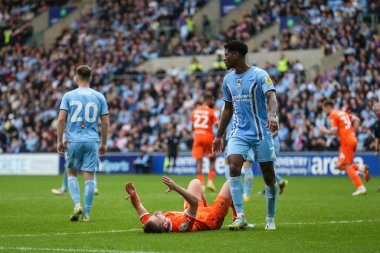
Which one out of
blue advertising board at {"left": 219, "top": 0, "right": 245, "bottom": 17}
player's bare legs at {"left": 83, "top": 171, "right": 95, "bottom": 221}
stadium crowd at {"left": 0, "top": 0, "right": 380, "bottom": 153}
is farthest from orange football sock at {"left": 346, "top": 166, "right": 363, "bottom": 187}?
blue advertising board at {"left": 219, "top": 0, "right": 245, "bottom": 17}

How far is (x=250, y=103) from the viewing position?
11.7 metres

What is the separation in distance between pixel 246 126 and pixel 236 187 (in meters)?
0.90

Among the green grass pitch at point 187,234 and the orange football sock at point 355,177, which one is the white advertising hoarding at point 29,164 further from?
the orange football sock at point 355,177

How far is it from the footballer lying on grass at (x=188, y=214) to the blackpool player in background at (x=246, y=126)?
23cm

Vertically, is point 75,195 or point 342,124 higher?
point 342,124

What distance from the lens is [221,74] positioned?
3866 cm

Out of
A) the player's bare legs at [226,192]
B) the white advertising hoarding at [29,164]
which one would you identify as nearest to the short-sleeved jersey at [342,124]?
the player's bare legs at [226,192]

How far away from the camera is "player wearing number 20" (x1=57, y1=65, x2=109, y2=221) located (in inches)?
547

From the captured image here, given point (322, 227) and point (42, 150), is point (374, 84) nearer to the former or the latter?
point (42, 150)

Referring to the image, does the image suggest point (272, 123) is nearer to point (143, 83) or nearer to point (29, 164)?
point (29, 164)

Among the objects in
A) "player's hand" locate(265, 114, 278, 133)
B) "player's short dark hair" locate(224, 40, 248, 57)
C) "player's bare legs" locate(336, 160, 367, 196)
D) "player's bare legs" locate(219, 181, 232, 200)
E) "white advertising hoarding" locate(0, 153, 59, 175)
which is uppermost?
"player's short dark hair" locate(224, 40, 248, 57)

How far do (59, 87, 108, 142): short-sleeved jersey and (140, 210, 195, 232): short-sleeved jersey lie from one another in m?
3.11

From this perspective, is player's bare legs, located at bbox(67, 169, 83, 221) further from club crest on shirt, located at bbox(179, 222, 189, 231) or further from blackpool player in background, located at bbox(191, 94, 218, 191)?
blackpool player in background, located at bbox(191, 94, 218, 191)

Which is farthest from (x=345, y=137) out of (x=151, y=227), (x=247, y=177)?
(x=151, y=227)
